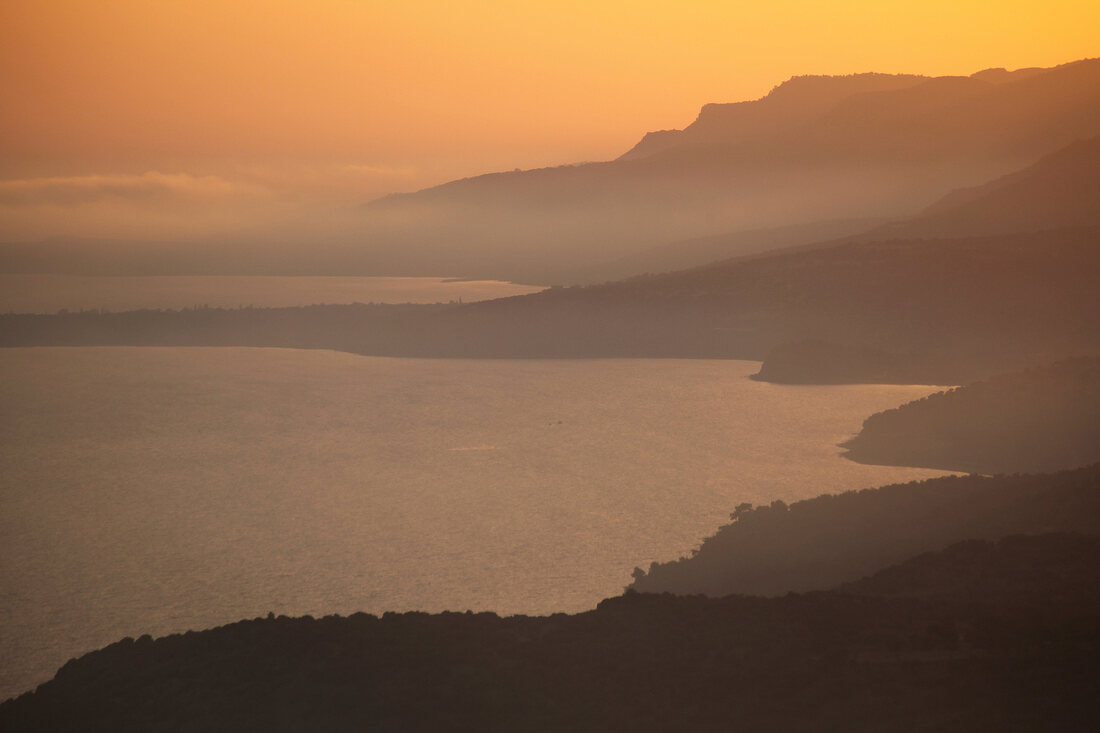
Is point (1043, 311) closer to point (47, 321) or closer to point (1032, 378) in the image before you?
point (1032, 378)

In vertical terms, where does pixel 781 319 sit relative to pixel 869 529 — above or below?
below

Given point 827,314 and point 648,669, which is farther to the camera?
point 827,314

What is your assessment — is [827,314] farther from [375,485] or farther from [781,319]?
[375,485]

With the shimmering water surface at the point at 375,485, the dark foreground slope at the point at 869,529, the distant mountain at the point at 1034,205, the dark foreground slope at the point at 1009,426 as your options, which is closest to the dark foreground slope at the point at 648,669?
the dark foreground slope at the point at 869,529

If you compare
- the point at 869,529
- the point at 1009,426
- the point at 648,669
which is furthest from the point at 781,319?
the point at 648,669

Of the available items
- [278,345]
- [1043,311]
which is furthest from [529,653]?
[278,345]

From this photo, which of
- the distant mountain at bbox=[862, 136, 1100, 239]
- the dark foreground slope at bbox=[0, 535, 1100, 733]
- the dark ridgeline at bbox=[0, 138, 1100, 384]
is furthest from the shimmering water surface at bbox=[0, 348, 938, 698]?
the distant mountain at bbox=[862, 136, 1100, 239]
